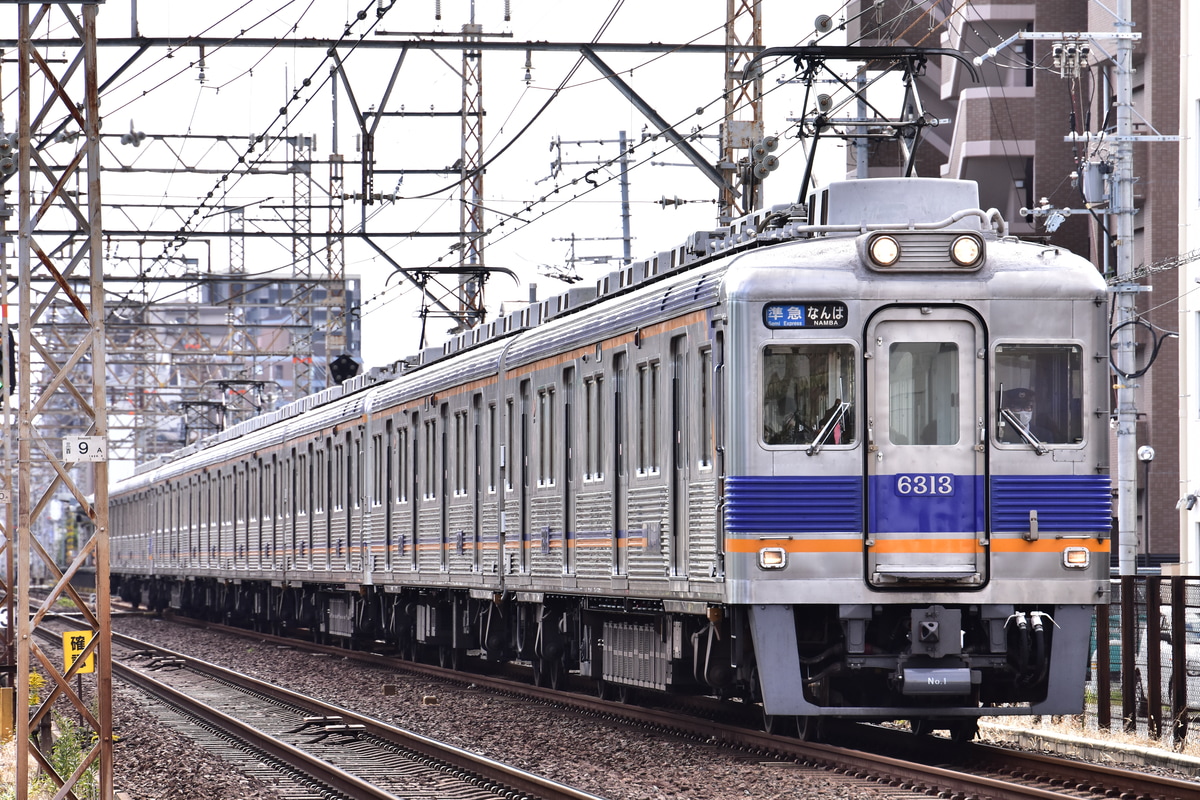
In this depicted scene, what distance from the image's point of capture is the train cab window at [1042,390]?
37.9 feet

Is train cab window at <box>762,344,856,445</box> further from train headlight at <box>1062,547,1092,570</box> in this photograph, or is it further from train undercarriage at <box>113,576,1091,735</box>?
train headlight at <box>1062,547,1092,570</box>

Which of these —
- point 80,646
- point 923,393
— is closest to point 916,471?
point 923,393

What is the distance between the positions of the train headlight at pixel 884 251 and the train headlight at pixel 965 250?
0.34m

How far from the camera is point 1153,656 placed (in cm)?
1285

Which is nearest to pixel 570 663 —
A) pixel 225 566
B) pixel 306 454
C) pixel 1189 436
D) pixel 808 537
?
pixel 808 537

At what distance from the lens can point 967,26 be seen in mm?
39094

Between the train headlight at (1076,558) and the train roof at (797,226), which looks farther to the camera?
the train roof at (797,226)

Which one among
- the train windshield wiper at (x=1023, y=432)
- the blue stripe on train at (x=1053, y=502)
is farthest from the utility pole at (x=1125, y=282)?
the train windshield wiper at (x=1023, y=432)

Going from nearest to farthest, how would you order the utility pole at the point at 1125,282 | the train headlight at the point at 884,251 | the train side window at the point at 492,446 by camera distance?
1. the train headlight at the point at 884,251
2. the train side window at the point at 492,446
3. the utility pole at the point at 1125,282

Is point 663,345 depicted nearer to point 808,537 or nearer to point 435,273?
point 808,537

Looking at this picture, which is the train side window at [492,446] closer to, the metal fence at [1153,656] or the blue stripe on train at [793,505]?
the metal fence at [1153,656]

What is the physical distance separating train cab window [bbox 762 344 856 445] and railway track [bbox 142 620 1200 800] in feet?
6.11

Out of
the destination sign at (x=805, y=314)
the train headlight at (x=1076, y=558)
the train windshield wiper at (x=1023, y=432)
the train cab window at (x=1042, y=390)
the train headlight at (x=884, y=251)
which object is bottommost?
the train headlight at (x=1076, y=558)

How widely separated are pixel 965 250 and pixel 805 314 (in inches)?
41.4
